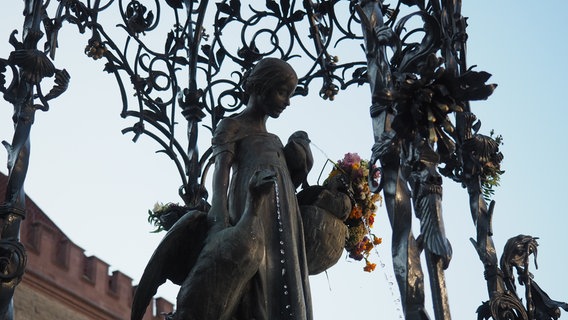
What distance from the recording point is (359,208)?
755 cm

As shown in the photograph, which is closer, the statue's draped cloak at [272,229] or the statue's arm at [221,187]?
A: the statue's draped cloak at [272,229]

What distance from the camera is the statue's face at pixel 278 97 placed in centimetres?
706

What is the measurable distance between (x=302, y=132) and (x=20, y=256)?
1.96 meters

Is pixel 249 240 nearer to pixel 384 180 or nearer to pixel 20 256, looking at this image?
pixel 384 180

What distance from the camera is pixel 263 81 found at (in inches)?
278

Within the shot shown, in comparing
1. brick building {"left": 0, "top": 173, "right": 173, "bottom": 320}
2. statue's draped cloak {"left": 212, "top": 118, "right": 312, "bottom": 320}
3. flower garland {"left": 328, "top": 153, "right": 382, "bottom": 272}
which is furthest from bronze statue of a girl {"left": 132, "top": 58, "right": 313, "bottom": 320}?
brick building {"left": 0, "top": 173, "right": 173, "bottom": 320}

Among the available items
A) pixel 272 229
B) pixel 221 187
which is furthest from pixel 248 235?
pixel 221 187

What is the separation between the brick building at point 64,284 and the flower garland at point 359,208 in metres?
24.8

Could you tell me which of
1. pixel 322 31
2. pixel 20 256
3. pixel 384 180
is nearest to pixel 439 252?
pixel 384 180

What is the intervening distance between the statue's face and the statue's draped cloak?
166 millimetres

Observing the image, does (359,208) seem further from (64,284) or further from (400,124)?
(64,284)

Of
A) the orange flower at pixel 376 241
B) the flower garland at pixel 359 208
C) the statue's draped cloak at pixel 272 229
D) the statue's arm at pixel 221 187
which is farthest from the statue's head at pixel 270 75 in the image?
the orange flower at pixel 376 241

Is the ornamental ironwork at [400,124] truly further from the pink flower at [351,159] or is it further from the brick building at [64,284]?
the brick building at [64,284]

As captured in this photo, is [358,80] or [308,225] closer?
[308,225]
